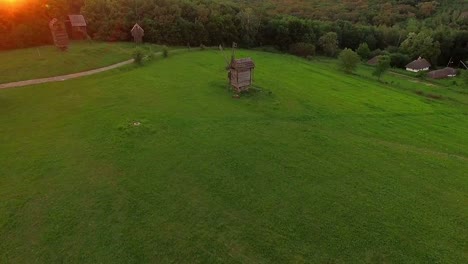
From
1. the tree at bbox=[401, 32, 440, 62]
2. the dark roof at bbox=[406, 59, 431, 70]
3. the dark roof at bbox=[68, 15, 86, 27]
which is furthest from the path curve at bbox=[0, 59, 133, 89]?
the tree at bbox=[401, 32, 440, 62]

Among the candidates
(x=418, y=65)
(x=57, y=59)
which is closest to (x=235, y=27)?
(x=57, y=59)

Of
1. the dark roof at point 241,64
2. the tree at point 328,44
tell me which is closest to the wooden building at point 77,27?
the dark roof at point 241,64

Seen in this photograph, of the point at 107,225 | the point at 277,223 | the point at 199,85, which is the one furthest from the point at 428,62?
the point at 107,225

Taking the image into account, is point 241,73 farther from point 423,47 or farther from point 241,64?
point 423,47

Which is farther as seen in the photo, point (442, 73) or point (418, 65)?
point (418, 65)

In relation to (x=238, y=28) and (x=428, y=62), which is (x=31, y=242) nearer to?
(x=238, y=28)

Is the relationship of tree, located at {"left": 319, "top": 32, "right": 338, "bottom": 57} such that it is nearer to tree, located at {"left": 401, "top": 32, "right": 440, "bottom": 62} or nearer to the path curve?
tree, located at {"left": 401, "top": 32, "right": 440, "bottom": 62}

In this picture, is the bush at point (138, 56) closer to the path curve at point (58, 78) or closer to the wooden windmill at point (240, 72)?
the path curve at point (58, 78)
